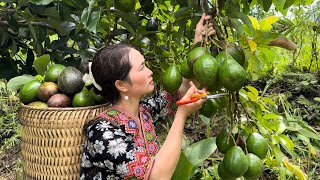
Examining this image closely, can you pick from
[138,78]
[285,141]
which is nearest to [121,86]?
[138,78]

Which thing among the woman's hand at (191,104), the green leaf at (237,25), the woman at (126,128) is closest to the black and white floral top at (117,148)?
the woman at (126,128)

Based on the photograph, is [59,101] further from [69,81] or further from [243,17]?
[243,17]

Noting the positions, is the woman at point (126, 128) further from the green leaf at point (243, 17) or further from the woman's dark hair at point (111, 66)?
the green leaf at point (243, 17)

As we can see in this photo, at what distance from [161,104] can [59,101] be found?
0.48m

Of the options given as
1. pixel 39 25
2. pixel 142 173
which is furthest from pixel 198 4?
pixel 39 25

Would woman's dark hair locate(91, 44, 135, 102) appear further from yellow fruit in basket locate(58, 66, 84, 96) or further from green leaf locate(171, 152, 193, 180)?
green leaf locate(171, 152, 193, 180)

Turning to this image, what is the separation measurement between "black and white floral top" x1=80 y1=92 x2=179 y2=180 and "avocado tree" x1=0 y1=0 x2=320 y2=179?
191 mm

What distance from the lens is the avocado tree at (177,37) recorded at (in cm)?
117

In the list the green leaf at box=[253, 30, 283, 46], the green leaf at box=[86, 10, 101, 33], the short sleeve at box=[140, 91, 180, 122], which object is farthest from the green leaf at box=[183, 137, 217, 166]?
the green leaf at box=[86, 10, 101, 33]

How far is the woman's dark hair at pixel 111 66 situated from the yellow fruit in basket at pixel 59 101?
0.12 m

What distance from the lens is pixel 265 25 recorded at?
163cm

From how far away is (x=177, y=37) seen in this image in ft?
4.83

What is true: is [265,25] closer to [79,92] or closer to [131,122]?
[131,122]

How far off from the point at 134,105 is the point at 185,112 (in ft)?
1.04
